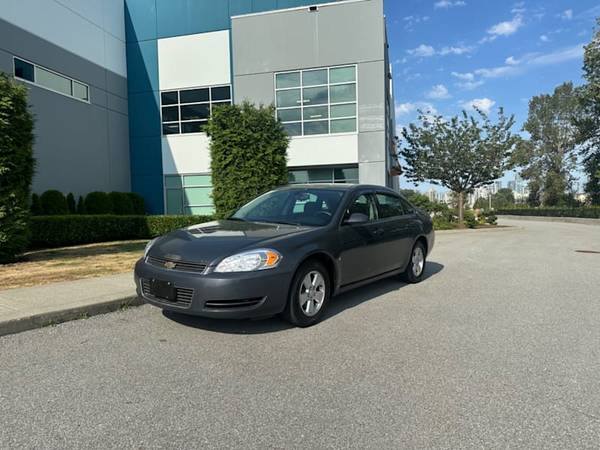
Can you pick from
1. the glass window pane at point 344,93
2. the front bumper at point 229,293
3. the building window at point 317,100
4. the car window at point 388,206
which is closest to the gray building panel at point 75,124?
the building window at point 317,100

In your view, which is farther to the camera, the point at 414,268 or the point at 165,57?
the point at 165,57

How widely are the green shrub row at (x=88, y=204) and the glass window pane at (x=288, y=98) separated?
845 centimetres

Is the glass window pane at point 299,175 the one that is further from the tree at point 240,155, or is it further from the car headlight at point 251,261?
the car headlight at point 251,261

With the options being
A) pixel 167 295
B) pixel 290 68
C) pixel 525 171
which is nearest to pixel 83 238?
pixel 167 295

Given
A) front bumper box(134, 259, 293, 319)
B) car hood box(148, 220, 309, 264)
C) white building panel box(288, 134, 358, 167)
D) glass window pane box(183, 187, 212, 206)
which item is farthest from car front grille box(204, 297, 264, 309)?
glass window pane box(183, 187, 212, 206)

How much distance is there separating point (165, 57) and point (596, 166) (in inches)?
1468

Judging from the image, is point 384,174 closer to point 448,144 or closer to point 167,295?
point 448,144

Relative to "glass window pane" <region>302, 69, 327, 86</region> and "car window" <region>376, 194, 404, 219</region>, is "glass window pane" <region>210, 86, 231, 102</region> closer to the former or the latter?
"glass window pane" <region>302, 69, 327, 86</region>

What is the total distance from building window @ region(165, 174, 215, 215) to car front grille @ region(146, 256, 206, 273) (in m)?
17.1

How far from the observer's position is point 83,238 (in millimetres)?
13438

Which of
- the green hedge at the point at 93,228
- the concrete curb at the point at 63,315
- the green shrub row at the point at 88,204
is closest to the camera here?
the concrete curb at the point at 63,315

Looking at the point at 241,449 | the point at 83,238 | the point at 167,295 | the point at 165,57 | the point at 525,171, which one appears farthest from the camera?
the point at 525,171

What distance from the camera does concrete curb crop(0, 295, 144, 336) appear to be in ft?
14.1

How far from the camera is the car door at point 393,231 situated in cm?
604
